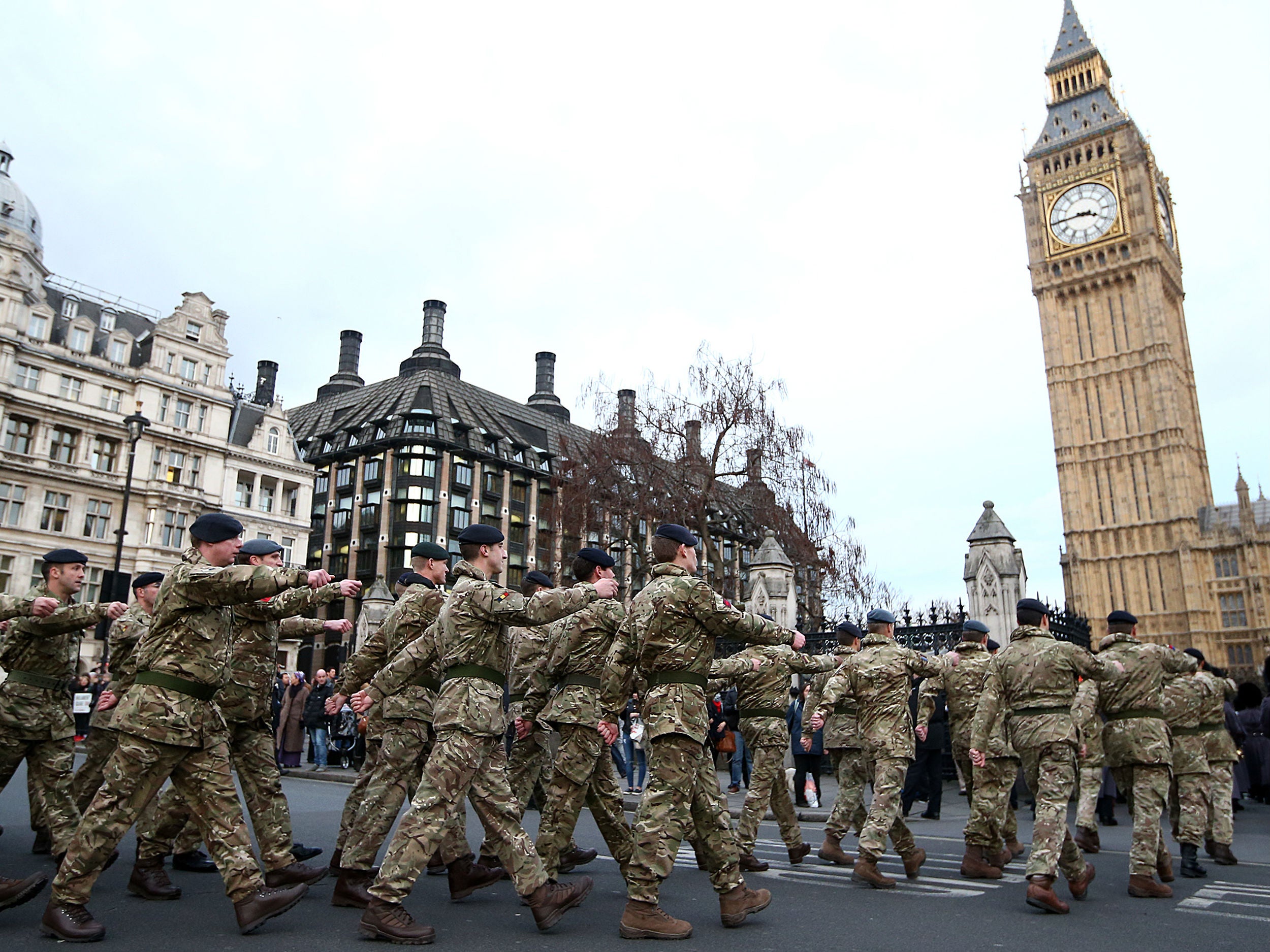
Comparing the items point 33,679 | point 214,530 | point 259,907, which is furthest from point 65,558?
point 259,907

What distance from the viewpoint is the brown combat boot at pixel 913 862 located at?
279 inches

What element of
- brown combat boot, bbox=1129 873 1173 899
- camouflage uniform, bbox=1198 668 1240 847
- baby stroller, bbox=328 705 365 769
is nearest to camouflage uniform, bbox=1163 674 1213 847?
camouflage uniform, bbox=1198 668 1240 847

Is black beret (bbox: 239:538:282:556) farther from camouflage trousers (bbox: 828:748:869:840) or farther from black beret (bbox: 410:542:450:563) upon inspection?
camouflage trousers (bbox: 828:748:869:840)

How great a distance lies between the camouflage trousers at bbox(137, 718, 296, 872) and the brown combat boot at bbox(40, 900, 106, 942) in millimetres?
1193

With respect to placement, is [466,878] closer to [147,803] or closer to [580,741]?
[580,741]

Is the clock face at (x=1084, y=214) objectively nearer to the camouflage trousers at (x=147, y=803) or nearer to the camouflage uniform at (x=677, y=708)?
the camouflage uniform at (x=677, y=708)

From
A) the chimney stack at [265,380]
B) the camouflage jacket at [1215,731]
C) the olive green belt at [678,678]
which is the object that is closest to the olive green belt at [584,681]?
the olive green belt at [678,678]

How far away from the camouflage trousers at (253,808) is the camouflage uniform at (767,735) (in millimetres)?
3554

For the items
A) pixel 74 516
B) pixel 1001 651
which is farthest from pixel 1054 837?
pixel 74 516

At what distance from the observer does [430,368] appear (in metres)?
70.4

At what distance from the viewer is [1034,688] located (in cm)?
682

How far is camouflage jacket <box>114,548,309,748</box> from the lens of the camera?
4.93m

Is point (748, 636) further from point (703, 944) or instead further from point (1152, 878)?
point (1152, 878)

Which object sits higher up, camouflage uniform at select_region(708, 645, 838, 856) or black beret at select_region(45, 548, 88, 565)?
black beret at select_region(45, 548, 88, 565)
